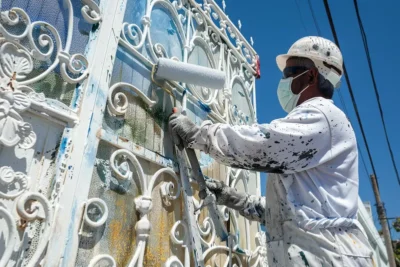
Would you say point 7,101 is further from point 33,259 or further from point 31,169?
point 33,259

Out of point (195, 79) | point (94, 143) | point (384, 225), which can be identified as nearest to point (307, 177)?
point (195, 79)

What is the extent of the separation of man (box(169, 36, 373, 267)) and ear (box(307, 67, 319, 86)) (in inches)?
6.6

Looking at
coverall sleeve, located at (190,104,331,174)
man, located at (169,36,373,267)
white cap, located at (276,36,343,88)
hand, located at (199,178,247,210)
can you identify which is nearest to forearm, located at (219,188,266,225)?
hand, located at (199,178,247,210)

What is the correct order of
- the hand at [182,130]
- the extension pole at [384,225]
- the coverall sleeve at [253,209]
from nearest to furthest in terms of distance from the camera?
the hand at [182,130] < the coverall sleeve at [253,209] < the extension pole at [384,225]

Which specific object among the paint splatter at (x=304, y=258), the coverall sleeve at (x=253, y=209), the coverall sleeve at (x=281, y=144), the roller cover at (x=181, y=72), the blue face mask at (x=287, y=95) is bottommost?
the paint splatter at (x=304, y=258)

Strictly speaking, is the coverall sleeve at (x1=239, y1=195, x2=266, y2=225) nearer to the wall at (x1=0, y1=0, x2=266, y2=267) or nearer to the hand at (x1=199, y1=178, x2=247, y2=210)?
the hand at (x1=199, y1=178, x2=247, y2=210)

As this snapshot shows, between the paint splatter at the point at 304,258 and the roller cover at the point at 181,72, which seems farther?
the roller cover at the point at 181,72

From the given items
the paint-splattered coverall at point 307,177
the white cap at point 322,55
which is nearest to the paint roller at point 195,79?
the paint-splattered coverall at point 307,177

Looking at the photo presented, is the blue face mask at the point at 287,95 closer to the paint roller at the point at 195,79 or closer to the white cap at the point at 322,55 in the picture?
the white cap at the point at 322,55

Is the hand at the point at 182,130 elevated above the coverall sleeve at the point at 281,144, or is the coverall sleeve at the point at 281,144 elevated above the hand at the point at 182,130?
the hand at the point at 182,130

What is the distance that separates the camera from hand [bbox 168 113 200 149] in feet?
5.40

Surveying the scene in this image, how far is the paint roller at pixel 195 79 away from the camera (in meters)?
1.75

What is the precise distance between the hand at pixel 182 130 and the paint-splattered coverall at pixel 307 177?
12cm

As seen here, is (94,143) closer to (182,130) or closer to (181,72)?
(182,130)
